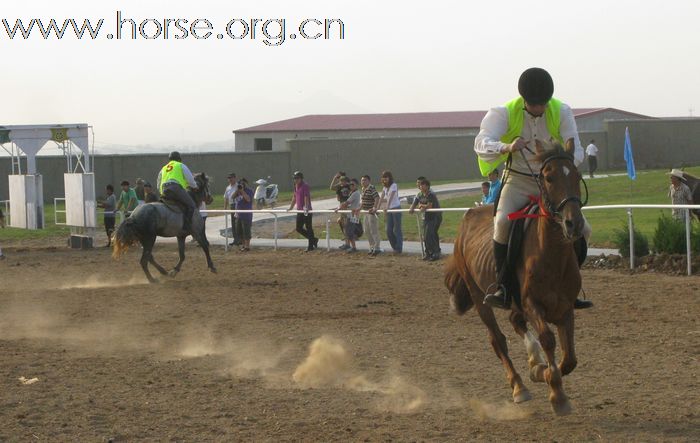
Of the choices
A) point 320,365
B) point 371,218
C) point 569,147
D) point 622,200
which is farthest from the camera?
point 622,200

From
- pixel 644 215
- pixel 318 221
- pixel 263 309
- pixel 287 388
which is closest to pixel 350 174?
pixel 318 221

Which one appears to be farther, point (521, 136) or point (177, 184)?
point (177, 184)

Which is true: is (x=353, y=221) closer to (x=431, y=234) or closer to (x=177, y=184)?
(x=431, y=234)

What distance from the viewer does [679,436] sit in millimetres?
6520

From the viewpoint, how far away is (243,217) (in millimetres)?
24406

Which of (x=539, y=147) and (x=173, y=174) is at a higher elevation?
(x=539, y=147)

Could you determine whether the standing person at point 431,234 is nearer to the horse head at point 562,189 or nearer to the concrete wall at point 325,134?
the horse head at point 562,189

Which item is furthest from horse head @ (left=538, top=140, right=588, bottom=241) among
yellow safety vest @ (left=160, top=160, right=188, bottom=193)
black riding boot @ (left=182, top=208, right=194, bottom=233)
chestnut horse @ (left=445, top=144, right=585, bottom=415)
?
black riding boot @ (left=182, top=208, right=194, bottom=233)

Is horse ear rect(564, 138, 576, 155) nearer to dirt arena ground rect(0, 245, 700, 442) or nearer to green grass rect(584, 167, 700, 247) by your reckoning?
dirt arena ground rect(0, 245, 700, 442)

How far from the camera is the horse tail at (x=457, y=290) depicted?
8.92 meters

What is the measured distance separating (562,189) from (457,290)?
Answer: 89.3 inches

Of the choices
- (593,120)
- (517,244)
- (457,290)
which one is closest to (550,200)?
(517,244)

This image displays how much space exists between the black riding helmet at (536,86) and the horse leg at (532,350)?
5.23 feet

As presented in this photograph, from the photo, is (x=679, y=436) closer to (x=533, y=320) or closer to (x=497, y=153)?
(x=533, y=320)
